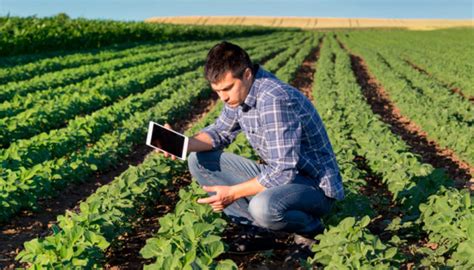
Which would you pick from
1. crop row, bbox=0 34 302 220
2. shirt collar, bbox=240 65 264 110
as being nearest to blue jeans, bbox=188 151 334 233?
shirt collar, bbox=240 65 264 110

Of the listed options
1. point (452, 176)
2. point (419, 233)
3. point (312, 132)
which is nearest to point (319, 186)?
point (312, 132)

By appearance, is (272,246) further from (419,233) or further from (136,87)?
(136,87)

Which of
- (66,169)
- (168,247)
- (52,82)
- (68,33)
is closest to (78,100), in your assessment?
(52,82)

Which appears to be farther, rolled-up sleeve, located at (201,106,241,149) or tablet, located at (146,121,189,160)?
rolled-up sleeve, located at (201,106,241,149)

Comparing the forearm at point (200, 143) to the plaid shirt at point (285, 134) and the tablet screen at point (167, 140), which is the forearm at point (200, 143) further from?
the plaid shirt at point (285, 134)

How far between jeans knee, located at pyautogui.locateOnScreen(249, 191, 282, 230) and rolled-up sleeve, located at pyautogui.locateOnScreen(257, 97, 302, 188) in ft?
0.74

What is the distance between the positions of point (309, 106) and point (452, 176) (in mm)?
4326

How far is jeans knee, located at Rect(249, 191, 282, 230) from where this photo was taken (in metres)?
4.07

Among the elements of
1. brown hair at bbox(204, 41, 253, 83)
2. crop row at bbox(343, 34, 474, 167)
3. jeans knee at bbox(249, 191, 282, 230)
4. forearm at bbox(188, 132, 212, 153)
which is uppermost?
brown hair at bbox(204, 41, 253, 83)

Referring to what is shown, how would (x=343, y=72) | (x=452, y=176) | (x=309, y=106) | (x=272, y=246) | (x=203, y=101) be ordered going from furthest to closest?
(x=343, y=72), (x=203, y=101), (x=452, y=176), (x=272, y=246), (x=309, y=106)

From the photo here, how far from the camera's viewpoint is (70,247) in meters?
3.73

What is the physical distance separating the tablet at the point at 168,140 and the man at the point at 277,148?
25cm

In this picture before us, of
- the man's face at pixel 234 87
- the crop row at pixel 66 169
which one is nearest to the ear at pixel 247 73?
the man's face at pixel 234 87

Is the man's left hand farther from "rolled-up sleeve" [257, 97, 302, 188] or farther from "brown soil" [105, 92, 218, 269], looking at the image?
"brown soil" [105, 92, 218, 269]
